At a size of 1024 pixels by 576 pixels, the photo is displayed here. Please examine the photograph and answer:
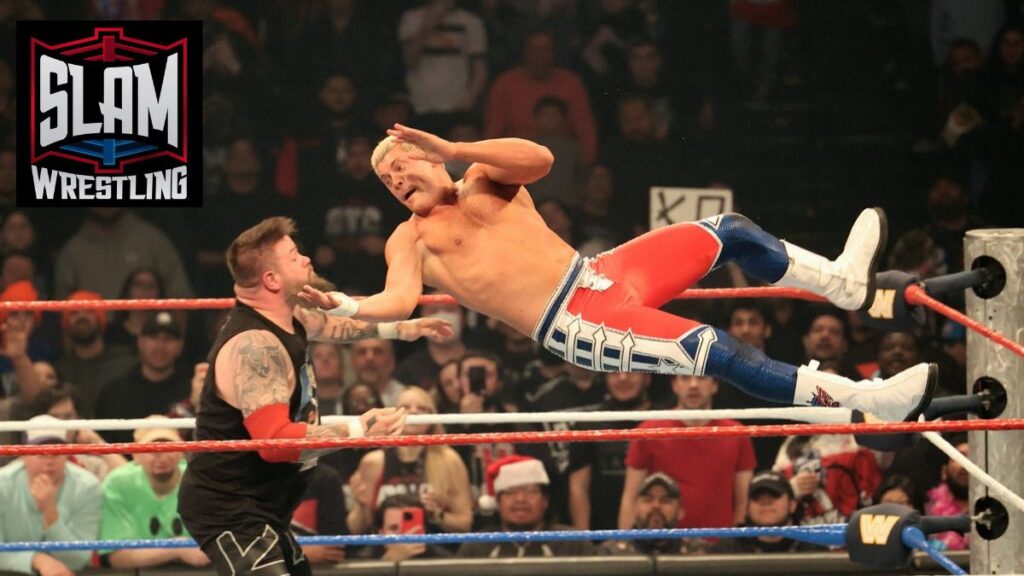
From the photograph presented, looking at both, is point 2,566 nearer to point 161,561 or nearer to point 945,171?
point 161,561

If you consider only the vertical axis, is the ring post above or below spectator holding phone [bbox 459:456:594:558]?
above

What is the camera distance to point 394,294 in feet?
12.3

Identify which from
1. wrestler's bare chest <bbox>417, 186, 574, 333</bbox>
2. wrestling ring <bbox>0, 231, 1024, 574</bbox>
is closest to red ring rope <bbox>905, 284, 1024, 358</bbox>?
wrestling ring <bbox>0, 231, 1024, 574</bbox>

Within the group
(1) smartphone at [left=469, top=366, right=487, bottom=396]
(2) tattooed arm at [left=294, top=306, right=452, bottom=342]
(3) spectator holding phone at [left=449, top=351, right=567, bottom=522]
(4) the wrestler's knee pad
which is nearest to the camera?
(4) the wrestler's knee pad

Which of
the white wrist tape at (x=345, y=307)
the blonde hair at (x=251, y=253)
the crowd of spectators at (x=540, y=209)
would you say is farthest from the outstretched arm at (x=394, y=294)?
the crowd of spectators at (x=540, y=209)

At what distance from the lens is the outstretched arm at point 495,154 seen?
3.50 metres

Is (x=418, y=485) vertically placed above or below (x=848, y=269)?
below

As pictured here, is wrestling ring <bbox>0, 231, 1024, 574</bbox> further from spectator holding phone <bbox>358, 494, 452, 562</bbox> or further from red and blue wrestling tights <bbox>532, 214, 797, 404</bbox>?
spectator holding phone <bbox>358, 494, 452, 562</bbox>

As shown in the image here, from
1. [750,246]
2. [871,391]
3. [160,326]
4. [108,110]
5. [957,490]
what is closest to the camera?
[871,391]

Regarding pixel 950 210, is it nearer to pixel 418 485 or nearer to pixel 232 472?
pixel 418 485

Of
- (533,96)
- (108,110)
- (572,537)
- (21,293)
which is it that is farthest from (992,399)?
(108,110)

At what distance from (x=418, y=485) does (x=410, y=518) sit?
13cm

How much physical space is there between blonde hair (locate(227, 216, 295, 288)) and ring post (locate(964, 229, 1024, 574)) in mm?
1824

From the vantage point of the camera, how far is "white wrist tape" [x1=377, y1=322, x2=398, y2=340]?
4.22 metres
